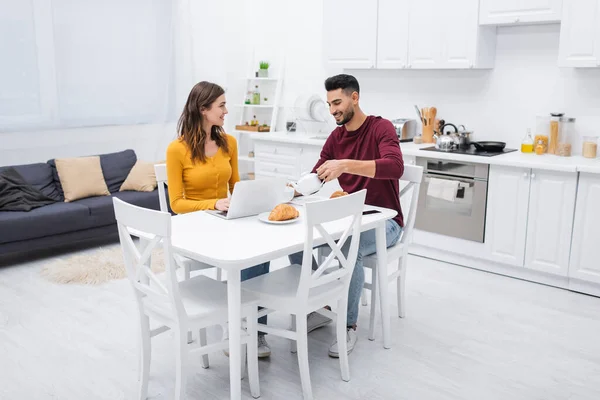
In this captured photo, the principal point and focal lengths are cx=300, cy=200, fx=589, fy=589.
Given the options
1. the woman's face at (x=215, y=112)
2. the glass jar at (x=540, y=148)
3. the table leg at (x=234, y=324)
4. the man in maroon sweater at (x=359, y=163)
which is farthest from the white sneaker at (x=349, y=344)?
the glass jar at (x=540, y=148)

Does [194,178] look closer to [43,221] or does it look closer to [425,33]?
[43,221]

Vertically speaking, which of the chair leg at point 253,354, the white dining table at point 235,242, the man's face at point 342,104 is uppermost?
the man's face at point 342,104

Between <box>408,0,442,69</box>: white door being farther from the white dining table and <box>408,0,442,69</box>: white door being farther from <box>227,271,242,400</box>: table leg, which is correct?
<box>227,271,242,400</box>: table leg

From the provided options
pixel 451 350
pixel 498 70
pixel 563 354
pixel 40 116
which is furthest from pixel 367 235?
pixel 40 116

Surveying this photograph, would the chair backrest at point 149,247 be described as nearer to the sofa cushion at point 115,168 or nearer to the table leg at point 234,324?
the table leg at point 234,324

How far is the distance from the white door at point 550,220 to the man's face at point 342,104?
1492 millimetres

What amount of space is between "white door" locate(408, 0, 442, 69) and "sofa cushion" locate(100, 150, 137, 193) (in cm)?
260

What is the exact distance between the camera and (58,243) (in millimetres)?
4414

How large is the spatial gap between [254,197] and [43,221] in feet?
7.56

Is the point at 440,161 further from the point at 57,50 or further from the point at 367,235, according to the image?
the point at 57,50

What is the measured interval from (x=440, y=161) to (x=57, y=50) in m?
3.35

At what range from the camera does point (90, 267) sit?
415 cm

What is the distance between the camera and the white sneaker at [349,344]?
288 centimetres

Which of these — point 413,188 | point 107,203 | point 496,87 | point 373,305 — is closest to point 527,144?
point 496,87
